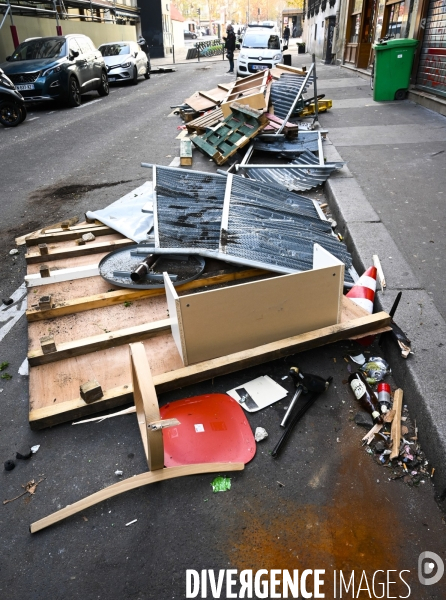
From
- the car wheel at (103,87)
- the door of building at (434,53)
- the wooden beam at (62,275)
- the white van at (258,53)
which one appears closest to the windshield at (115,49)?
the car wheel at (103,87)

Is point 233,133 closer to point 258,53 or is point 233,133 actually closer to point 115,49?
point 258,53

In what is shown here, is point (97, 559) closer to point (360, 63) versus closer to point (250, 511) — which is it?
point (250, 511)

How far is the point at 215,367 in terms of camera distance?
2.68m

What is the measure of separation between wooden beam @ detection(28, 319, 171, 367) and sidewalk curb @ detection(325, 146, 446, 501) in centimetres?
168

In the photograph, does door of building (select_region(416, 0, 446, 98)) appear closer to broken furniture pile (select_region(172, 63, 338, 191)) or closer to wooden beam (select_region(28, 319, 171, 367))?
broken furniture pile (select_region(172, 63, 338, 191))

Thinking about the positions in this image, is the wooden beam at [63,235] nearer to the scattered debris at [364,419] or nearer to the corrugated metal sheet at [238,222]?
the corrugated metal sheet at [238,222]

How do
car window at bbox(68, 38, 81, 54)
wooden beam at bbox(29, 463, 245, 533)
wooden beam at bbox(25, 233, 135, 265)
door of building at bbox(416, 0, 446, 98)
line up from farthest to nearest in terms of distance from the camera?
car window at bbox(68, 38, 81, 54) → door of building at bbox(416, 0, 446, 98) → wooden beam at bbox(25, 233, 135, 265) → wooden beam at bbox(29, 463, 245, 533)

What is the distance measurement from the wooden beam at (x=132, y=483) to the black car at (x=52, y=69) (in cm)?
1365

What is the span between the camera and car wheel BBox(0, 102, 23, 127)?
11109 millimetres

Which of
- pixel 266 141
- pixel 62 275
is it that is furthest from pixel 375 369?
pixel 266 141

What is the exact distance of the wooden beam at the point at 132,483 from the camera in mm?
1997

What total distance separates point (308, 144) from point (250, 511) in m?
6.71

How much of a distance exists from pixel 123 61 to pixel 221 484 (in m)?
21.1

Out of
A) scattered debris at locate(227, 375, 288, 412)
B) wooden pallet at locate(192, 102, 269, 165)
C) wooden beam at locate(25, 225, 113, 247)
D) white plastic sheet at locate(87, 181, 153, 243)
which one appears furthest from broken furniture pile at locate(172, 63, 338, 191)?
scattered debris at locate(227, 375, 288, 412)
